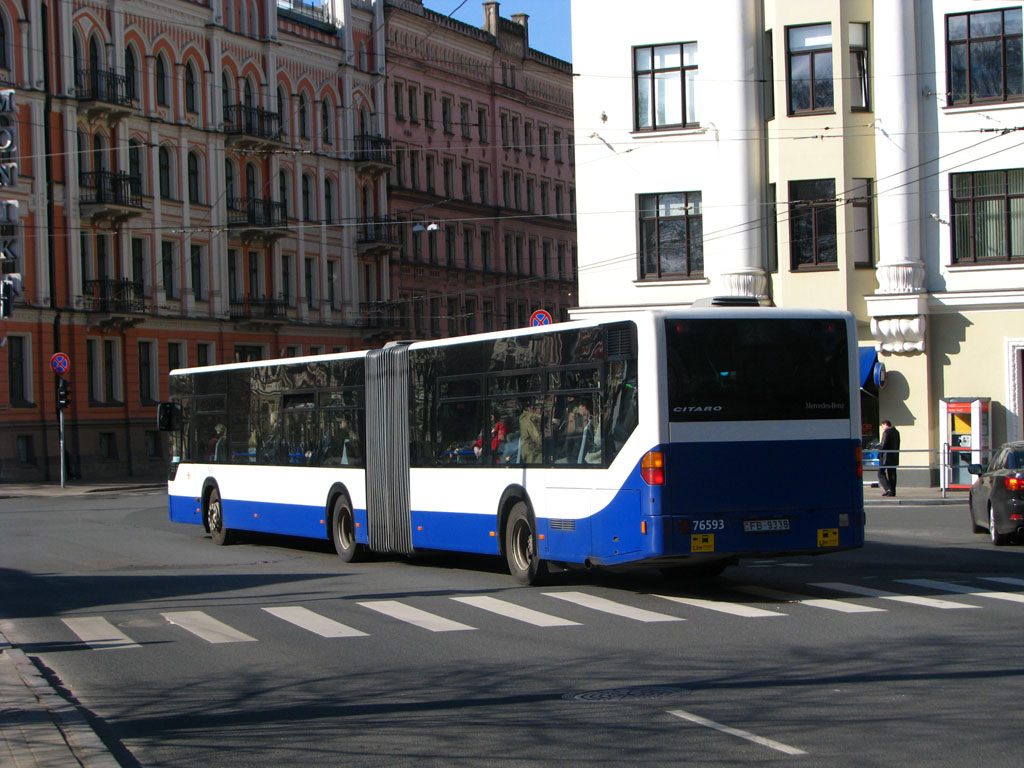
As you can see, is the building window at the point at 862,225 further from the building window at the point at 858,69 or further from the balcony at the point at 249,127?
the balcony at the point at 249,127

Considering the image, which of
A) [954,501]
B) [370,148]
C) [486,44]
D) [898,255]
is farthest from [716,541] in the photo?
[486,44]

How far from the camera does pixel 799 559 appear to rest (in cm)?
1919

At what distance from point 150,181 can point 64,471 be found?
13.9 metres

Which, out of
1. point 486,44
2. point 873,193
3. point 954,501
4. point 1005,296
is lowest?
point 954,501

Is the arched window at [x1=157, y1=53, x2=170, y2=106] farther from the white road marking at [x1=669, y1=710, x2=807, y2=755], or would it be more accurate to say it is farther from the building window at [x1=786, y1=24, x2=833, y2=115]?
the white road marking at [x1=669, y1=710, x2=807, y2=755]

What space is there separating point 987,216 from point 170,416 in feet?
60.9

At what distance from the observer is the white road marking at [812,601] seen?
13.3 metres

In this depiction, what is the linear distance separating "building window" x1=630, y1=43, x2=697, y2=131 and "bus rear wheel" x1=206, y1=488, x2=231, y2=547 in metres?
15.8

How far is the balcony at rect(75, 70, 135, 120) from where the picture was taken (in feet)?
170

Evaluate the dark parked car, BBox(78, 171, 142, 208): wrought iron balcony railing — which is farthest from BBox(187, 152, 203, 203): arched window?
the dark parked car

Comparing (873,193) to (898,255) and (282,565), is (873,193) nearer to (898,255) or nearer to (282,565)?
(898,255)

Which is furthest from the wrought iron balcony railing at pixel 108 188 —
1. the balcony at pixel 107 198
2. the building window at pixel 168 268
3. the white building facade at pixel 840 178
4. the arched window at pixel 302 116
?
the white building facade at pixel 840 178

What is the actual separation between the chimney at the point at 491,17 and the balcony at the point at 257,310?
2463 cm

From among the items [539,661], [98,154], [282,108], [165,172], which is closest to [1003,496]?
[539,661]
